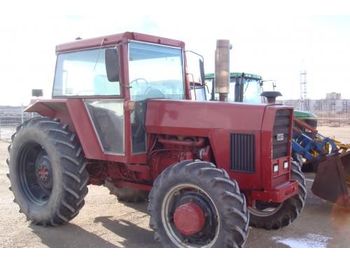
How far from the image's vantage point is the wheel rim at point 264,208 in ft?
17.3

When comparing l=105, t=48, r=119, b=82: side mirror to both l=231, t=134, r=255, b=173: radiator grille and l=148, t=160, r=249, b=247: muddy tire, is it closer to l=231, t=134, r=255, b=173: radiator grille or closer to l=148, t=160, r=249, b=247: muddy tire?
l=148, t=160, r=249, b=247: muddy tire

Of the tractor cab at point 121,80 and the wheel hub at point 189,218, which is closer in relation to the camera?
the wheel hub at point 189,218

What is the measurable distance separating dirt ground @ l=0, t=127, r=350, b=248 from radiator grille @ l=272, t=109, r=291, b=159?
1.14m

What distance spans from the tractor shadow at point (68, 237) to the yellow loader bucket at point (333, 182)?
3286mm

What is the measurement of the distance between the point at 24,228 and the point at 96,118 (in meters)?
1.72

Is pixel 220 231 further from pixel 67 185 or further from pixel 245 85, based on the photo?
pixel 245 85

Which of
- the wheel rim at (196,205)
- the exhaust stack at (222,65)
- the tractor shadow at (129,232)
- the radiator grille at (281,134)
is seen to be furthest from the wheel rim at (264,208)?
the exhaust stack at (222,65)

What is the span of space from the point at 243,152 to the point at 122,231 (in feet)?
6.44

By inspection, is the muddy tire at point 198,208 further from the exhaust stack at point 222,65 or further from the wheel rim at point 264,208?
the exhaust stack at point 222,65

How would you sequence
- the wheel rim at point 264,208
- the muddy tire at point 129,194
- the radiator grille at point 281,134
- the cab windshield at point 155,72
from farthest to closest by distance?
the muddy tire at point 129,194 → the wheel rim at point 264,208 → the cab windshield at point 155,72 → the radiator grille at point 281,134

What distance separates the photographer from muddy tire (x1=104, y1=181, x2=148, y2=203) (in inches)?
259

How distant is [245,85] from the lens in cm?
1051

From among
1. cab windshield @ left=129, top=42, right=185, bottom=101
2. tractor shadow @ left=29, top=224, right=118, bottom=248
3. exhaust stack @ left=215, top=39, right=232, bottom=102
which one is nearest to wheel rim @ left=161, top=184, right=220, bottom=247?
tractor shadow @ left=29, top=224, right=118, bottom=248

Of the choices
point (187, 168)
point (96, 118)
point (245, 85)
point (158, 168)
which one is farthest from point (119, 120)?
point (245, 85)
